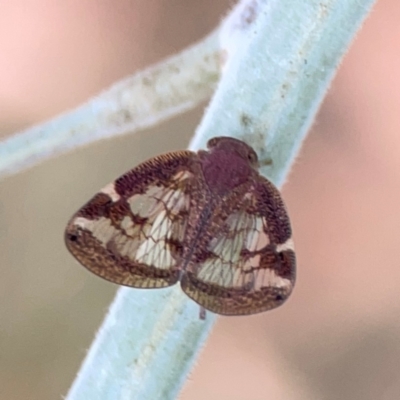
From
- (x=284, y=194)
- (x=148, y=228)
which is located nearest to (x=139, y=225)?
(x=148, y=228)

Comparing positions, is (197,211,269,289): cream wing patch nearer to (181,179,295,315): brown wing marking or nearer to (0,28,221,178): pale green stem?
(181,179,295,315): brown wing marking

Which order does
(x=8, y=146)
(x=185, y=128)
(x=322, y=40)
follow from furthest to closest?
(x=185, y=128), (x=8, y=146), (x=322, y=40)

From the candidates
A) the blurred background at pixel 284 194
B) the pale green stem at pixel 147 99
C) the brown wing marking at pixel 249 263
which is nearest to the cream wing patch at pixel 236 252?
the brown wing marking at pixel 249 263

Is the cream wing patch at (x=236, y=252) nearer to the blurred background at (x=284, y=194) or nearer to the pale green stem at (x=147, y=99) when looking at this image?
the pale green stem at (x=147, y=99)

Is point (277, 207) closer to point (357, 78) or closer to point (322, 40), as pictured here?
point (322, 40)

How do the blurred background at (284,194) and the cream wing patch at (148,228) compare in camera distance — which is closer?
the cream wing patch at (148,228)

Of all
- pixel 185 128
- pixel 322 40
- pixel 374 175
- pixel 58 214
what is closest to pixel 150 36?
pixel 185 128

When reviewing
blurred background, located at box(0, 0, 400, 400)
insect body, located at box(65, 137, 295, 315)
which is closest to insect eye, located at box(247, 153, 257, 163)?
insect body, located at box(65, 137, 295, 315)

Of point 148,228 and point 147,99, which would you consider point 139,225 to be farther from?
point 147,99
